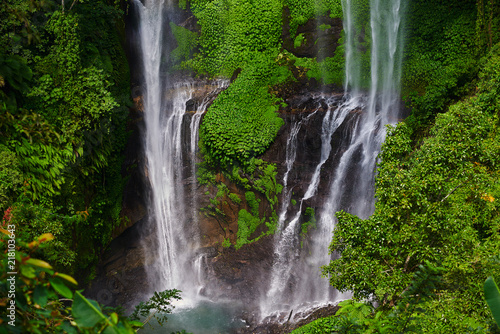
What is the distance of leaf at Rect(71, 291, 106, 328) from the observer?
176 cm

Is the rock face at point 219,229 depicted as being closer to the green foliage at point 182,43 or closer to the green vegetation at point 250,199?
the green vegetation at point 250,199

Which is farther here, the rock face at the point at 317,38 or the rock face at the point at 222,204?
the rock face at the point at 317,38

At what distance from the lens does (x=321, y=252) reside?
38.1 ft

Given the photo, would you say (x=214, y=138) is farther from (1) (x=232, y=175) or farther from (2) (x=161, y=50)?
(2) (x=161, y=50)

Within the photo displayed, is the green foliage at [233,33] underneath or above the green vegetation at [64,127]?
above

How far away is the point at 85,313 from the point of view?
5.91 ft

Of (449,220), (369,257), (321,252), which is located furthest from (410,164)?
(321,252)

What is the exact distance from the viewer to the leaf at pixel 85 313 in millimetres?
1765

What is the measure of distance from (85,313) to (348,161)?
10180 mm

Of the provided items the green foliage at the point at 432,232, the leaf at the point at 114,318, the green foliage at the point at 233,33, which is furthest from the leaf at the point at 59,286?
the green foliage at the point at 233,33

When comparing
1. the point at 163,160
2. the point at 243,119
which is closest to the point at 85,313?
the point at 243,119

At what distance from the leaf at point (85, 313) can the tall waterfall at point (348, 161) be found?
10038mm

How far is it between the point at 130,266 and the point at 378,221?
9843mm

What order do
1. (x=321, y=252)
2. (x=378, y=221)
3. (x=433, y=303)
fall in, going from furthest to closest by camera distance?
(x=321, y=252), (x=378, y=221), (x=433, y=303)
